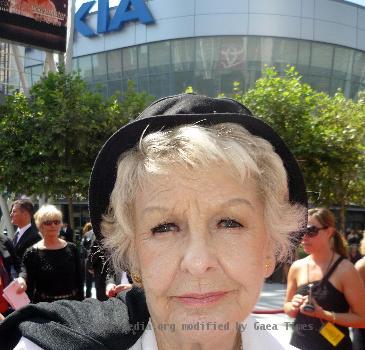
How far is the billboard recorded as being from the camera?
15.7 m

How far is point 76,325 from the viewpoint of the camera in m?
1.29

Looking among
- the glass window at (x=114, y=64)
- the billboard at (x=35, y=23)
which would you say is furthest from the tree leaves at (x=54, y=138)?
the glass window at (x=114, y=64)

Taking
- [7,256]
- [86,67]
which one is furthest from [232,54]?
[7,256]

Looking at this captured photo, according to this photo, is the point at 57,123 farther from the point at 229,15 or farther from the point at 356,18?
the point at 356,18

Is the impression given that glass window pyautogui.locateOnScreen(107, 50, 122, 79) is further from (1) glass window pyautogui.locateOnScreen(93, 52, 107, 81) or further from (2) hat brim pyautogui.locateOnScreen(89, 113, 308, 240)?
(2) hat brim pyautogui.locateOnScreen(89, 113, 308, 240)

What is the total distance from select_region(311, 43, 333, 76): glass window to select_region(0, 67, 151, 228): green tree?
15.8m

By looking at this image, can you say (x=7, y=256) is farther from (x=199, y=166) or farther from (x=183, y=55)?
(x=183, y=55)

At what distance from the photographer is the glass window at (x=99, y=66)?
26116mm

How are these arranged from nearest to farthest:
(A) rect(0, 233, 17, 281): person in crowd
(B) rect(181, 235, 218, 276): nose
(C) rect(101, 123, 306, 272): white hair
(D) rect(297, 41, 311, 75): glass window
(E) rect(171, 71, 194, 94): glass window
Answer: (B) rect(181, 235, 218, 276): nose < (C) rect(101, 123, 306, 272): white hair < (A) rect(0, 233, 17, 281): person in crowd < (E) rect(171, 71, 194, 94): glass window < (D) rect(297, 41, 311, 75): glass window

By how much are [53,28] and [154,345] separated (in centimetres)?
1676

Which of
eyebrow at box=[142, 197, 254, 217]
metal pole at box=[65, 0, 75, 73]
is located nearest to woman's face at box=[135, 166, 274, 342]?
eyebrow at box=[142, 197, 254, 217]

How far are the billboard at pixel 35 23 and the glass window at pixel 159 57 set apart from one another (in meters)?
7.70

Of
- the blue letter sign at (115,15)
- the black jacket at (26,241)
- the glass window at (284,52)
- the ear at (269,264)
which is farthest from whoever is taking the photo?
the blue letter sign at (115,15)

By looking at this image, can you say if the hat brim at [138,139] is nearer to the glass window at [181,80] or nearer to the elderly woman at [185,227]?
the elderly woman at [185,227]
